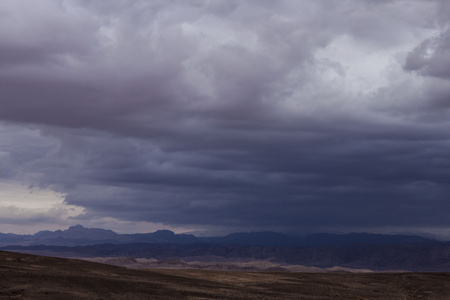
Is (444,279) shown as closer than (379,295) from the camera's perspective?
No

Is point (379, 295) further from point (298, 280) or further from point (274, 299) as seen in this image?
point (274, 299)

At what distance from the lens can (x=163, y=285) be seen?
29219 millimetres

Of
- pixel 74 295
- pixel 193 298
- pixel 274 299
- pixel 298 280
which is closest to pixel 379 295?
pixel 298 280

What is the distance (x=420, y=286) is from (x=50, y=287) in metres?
28.4

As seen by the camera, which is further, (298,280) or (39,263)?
(298,280)

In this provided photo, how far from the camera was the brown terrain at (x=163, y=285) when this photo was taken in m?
24.4

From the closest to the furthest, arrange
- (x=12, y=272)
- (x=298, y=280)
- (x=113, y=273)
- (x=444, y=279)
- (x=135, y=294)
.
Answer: (x=135, y=294), (x=12, y=272), (x=113, y=273), (x=298, y=280), (x=444, y=279)

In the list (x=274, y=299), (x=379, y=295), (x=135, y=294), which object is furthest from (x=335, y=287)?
(x=135, y=294)

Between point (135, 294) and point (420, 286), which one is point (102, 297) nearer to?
point (135, 294)

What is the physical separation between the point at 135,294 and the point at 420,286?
25258mm

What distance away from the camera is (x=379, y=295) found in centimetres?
3516

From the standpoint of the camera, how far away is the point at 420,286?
42.6 metres

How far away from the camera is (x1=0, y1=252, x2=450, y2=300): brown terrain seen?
2439cm

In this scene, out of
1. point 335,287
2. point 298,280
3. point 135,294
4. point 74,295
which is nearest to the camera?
point 74,295
